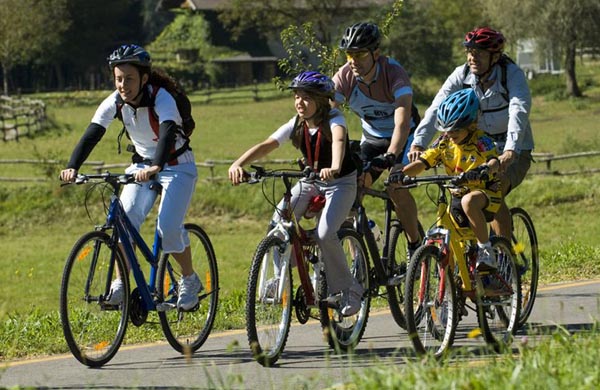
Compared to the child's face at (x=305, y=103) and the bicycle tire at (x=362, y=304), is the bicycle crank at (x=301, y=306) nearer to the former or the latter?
the bicycle tire at (x=362, y=304)

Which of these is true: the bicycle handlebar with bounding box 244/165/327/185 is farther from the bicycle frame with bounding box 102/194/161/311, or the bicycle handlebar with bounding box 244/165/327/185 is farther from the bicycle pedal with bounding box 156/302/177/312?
the bicycle pedal with bounding box 156/302/177/312

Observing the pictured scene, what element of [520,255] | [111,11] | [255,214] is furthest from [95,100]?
[520,255]

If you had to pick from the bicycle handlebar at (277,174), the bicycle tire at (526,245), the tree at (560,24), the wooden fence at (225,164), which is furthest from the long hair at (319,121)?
the tree at (560,24)

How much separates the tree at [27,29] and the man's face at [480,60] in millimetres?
78583

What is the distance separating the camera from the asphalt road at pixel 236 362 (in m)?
Result: 7.68

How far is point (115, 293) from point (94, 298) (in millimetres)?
132

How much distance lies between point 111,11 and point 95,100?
19748 millimetres

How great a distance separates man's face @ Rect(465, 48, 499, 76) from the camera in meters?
9.36

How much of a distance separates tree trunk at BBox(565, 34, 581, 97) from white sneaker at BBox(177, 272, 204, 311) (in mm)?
59768

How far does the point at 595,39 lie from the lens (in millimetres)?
67188

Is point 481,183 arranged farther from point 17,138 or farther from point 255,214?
point 17,138

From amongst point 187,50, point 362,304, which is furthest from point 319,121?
point 187,50

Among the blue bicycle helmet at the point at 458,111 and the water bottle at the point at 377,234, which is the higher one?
the blue bicycle helmet at the point at 458,111

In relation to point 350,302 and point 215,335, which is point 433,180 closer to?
point 350,302
